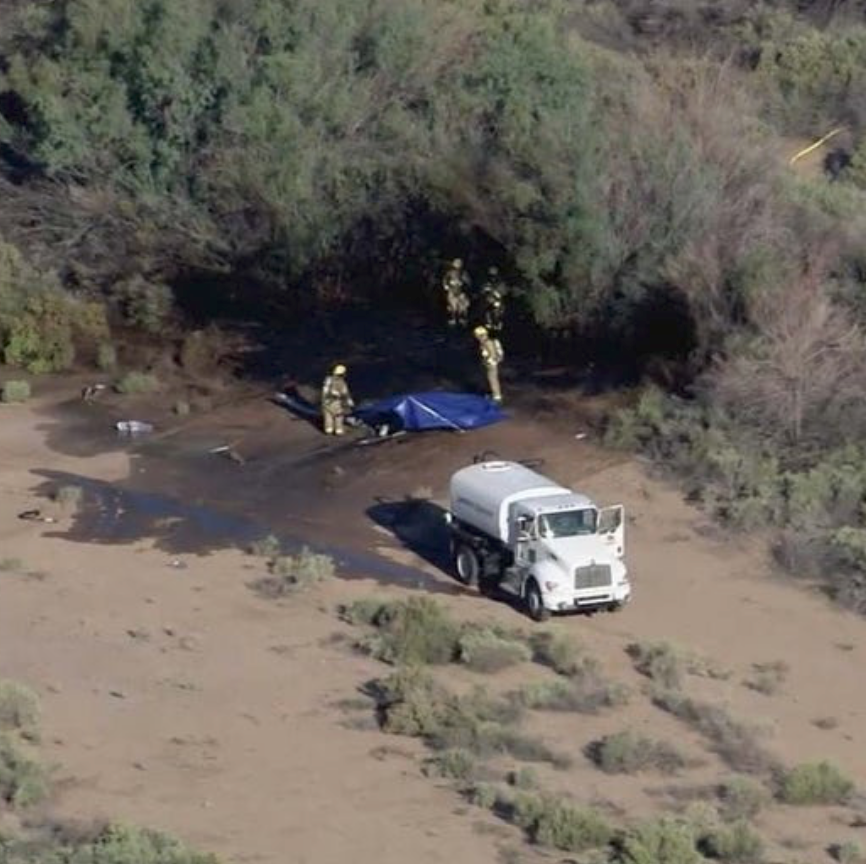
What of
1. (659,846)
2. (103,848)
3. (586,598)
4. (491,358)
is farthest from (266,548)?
(659,846)

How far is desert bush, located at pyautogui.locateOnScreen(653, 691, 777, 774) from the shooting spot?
25.2 m

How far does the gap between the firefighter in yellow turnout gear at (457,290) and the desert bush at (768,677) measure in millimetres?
13079

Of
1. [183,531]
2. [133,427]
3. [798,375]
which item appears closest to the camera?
[183,531]

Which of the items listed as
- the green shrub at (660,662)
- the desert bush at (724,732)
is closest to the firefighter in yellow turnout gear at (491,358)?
the green shrub at (660,662)

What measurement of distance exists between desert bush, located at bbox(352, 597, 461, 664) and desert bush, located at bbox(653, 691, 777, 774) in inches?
101

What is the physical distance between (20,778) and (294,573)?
7.07m

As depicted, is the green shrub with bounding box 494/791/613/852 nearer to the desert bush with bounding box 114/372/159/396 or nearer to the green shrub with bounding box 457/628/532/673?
the green shrub with bounding box 457/628/532/673

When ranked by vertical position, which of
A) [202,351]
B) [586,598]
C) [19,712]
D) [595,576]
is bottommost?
[202,351]

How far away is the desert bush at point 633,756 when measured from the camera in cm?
2489

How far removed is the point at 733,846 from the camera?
2253 centimetres

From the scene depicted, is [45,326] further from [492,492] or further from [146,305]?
[492,492]

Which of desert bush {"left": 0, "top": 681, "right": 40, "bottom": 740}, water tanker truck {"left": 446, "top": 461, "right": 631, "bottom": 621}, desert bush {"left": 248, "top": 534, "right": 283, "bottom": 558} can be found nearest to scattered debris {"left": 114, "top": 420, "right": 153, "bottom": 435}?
desert bush {"left": 248, "top": 534, "right": 283, "bottom": 558}

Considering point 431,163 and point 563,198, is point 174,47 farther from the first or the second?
point 563,198

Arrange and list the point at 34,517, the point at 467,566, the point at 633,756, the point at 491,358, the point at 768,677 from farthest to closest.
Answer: the point at 491,358 → the point at 34,517 → the point at 467,566 → the point at 768,677 → the point at 633,756
